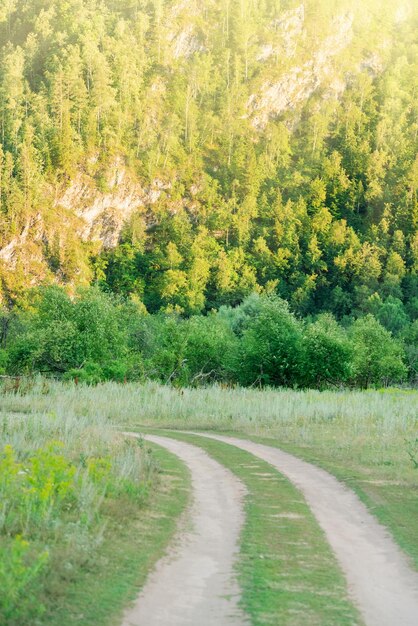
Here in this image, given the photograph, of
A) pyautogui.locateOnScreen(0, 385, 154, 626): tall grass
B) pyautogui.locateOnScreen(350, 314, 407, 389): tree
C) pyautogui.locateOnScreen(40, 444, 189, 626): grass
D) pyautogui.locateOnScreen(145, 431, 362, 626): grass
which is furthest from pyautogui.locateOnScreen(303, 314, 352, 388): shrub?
pyautogui.locateOnScreen(40, 444, 189, 626): grass

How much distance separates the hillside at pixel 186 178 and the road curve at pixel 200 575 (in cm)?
11613

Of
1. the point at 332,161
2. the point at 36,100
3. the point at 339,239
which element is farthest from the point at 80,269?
the point at 332,161

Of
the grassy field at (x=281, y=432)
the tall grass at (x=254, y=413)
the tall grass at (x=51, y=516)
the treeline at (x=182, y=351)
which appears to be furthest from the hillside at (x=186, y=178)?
the tall grass at (x=51, y=516)

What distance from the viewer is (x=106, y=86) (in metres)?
170

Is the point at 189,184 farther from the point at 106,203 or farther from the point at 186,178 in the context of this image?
the point at 106,203

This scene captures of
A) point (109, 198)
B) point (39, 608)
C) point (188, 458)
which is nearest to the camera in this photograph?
point (39, 608)

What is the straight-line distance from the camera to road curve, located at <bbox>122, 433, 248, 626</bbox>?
7.51 metres

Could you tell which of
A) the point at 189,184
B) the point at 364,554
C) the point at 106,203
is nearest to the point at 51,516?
the point at 364,554

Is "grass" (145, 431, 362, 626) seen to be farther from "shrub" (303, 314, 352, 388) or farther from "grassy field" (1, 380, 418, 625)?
"shrub" (303, 314, 352, 388)

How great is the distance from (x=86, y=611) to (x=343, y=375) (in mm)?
45285

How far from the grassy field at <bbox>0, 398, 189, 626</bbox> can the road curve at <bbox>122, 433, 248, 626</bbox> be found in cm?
22

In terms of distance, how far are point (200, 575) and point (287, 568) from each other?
1174 mm

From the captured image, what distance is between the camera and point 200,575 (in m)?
8.92

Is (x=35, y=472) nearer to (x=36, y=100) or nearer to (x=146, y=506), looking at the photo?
(x=146, y=506)
